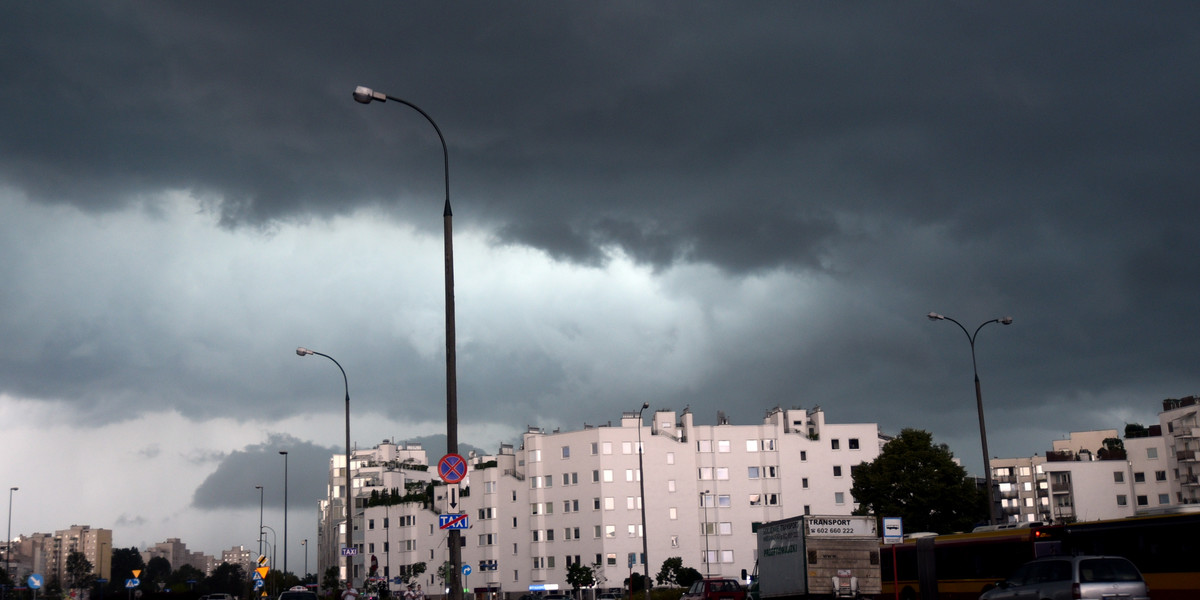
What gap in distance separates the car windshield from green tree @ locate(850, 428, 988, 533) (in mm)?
58482

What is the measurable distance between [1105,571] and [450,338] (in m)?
15.1

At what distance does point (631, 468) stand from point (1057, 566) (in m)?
101

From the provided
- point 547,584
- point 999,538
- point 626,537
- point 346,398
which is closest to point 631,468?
point 626,537

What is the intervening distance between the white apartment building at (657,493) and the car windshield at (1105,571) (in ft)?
323

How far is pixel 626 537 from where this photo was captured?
399 ft

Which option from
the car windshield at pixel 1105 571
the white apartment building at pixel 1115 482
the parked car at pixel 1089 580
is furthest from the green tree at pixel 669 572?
the car windshield at pixel 1105 571

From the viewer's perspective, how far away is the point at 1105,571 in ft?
76.1

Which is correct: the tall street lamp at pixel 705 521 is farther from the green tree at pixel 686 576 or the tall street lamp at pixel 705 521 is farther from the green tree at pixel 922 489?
the green tree at pixel 922 489

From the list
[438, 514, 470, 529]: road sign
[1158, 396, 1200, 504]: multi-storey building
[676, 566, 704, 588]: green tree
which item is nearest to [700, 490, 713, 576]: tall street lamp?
[676, 566, 704, 588]: green tree

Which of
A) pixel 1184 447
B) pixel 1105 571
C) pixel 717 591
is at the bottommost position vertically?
pixel 717 591

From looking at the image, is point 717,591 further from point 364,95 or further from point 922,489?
point 922,489

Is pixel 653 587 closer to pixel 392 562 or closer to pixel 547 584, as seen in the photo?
pixel 547 584

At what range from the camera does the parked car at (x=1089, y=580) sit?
902 inches

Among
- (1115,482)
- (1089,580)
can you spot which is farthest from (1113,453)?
(1089,580)
